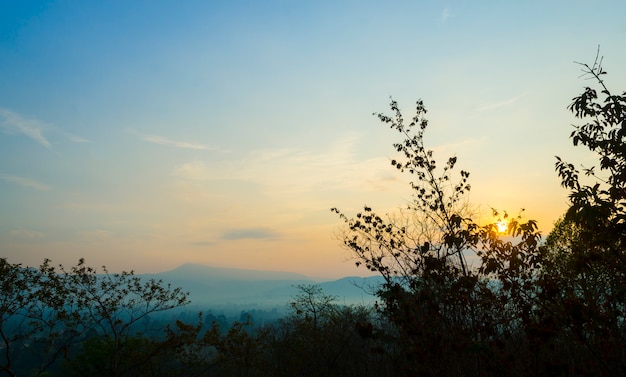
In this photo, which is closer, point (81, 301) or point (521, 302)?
point (521, 302)

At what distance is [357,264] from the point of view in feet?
52.5

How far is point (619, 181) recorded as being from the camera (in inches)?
333

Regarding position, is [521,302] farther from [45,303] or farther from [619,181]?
[45,303]

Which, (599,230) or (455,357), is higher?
(599,230)

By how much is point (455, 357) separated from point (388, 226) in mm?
8284

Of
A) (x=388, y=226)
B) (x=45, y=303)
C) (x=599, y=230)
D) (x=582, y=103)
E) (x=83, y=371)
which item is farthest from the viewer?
(x=83, y=371)

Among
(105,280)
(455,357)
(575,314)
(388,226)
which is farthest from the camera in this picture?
(105,280)

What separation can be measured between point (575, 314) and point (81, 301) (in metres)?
23.3

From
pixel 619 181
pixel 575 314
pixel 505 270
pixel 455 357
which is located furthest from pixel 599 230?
pixel 455 357

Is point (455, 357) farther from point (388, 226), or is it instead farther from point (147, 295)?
point (147, 295)

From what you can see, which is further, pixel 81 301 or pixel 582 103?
pixel 81 301

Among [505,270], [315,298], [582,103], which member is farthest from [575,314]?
[315,298]

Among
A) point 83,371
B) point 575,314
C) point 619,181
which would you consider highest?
point 619,181

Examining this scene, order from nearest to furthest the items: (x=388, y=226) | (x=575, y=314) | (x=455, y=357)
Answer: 1. (x=575, y=314)
2. (x=455, y=357)
3. (x=388, y=226)
